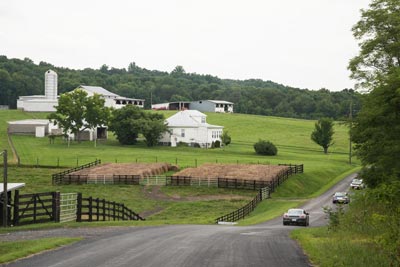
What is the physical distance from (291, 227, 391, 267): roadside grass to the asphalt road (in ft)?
1.37

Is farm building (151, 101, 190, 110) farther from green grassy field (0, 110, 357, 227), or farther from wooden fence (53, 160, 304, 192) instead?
wooden fence (53, 160, 304, 192)

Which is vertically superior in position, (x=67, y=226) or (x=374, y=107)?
(x=374, y=107)

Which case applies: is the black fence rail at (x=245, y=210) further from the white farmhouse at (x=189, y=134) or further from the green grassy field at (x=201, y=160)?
the white farmhouse at (x=189, y=134)

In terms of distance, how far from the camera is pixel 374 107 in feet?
107

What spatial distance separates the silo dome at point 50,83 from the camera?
145m

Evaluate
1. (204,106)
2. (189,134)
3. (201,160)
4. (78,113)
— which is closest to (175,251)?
(201,160)

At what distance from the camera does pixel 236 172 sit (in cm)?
6147

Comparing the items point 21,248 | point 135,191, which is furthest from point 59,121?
point 21,248

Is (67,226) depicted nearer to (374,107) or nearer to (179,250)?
(179,250)

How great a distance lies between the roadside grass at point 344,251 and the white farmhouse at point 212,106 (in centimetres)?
15248

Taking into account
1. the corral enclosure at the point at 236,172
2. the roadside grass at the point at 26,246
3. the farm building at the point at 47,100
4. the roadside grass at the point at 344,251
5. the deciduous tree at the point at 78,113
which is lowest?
the corral enclosure at the point at 236,172

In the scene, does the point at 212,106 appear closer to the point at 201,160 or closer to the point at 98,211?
the point at 201,160

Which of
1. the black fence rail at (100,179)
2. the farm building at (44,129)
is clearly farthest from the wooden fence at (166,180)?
the farm building at (44,129)

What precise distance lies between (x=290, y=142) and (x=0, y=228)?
9658cm
